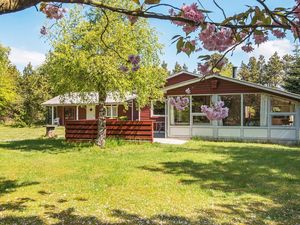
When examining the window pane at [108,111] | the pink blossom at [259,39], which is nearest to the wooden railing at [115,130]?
the pink blossom at [259,39]

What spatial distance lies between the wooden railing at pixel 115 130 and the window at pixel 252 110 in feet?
18.6

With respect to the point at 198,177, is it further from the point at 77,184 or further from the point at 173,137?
the point at 173,137

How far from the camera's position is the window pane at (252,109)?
18.7 metres

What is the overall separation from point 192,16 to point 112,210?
3975 millimetres

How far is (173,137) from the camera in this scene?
2019 cm

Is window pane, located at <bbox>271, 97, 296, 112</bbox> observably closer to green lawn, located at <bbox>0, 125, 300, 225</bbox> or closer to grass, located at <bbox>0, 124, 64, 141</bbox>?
green lawn, located at <bbox>0, 125, 300, 225</bbox>

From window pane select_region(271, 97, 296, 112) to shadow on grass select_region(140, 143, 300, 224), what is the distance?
5924 millimetres

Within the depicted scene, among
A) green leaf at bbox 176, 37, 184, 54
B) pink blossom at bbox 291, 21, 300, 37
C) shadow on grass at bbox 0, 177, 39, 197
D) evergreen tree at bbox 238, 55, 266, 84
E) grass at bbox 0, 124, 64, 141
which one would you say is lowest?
shadow on grass at bbox 0, 177, 39, 197

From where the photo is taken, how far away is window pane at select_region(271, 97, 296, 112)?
1823 cm

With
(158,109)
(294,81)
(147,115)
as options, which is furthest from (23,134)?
(294,81)

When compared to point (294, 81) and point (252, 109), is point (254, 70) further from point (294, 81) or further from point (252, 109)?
point (252, 109)

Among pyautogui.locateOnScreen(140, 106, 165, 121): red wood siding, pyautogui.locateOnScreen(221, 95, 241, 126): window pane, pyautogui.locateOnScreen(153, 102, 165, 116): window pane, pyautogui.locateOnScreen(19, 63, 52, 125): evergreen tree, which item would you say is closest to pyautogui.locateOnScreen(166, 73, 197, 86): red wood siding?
pyautogui.locateOnScreen(153, 102, 165, 116): window pane

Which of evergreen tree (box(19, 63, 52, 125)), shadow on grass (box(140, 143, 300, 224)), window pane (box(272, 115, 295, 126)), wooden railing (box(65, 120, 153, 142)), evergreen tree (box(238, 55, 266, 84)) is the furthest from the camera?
evergreen tree (box(238, 55, 266, 84))

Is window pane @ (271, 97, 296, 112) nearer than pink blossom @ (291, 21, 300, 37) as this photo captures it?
No
